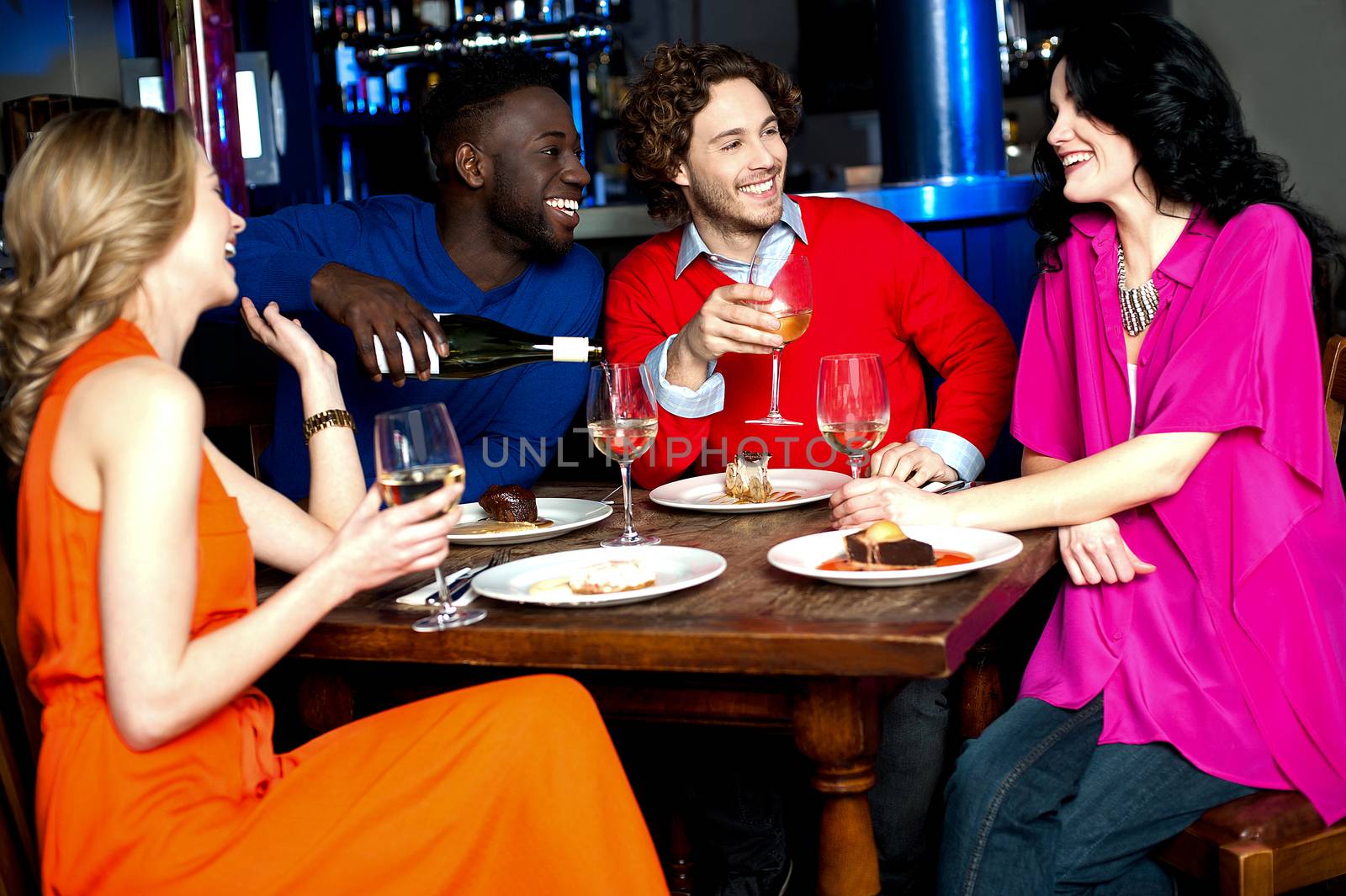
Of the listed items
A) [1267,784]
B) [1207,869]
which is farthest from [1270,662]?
[1207,869]

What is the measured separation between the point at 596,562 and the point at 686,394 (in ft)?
2.32

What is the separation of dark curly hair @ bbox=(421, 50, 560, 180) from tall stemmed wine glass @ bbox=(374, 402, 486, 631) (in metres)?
1.33

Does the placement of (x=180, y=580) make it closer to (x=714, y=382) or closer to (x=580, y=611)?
(x=580, y=611)

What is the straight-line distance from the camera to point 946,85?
3.37 m

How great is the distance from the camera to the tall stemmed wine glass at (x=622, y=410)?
1.78m

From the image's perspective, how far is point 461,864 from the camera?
1.27 m

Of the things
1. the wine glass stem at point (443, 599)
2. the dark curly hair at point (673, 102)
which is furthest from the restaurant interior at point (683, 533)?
the dark curly hair at point (673, 102)

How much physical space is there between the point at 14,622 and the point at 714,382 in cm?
117

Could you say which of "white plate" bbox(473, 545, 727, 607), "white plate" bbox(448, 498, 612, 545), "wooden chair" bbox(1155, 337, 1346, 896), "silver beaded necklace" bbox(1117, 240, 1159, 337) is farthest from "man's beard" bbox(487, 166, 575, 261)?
"wooden chair" bbox(1155, 337, 1346, 896)

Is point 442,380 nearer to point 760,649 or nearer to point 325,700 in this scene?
point 325,700

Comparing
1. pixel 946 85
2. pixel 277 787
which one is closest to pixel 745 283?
pixel 277 787

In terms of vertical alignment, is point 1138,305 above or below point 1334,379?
above

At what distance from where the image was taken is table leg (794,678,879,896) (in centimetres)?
139

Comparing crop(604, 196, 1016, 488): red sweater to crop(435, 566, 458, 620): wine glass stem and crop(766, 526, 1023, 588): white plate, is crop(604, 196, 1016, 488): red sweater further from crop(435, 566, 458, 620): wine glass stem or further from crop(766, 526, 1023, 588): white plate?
crop(435, 566, 458, 620): wine glass stem
